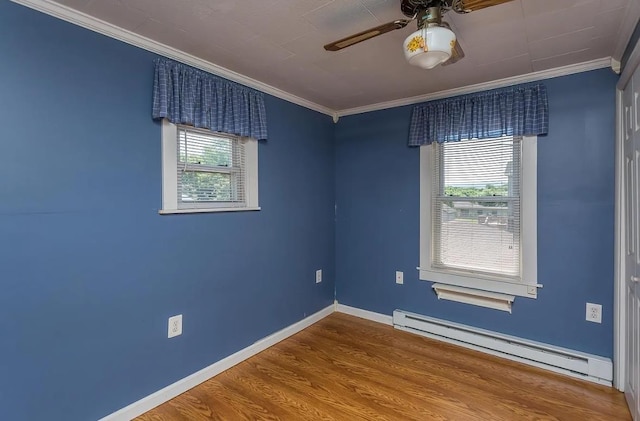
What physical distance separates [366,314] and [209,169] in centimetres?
225

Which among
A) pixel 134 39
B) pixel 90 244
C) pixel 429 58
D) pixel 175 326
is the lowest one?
pixel 175 326

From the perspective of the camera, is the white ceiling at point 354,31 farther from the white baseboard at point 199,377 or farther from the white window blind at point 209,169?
the white baseboard at point 199,377

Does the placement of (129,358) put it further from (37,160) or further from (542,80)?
(542,80)

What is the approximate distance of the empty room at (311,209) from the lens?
1.63 m

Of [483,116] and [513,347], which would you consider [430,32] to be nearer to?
[483,116]

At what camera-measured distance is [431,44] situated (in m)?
1.30

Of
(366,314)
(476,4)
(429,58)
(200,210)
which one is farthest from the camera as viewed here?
(366,314)

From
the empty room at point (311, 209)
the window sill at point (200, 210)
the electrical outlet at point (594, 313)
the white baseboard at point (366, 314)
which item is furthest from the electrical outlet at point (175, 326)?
the electrical outlet at point (594, 313)

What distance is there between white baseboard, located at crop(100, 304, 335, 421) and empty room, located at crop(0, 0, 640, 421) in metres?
0.02

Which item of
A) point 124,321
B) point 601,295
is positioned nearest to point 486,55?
point 601,295

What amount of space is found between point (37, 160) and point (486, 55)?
9.03 ft

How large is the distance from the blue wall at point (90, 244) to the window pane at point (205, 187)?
0.51 feet

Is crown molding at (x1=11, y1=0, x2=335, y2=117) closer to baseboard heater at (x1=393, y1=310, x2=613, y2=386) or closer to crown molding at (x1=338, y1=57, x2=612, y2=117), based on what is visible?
crown molding at (x1=338, y1=57, x2=612, y2=117)

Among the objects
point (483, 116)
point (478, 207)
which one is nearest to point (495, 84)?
point (483, 116)
